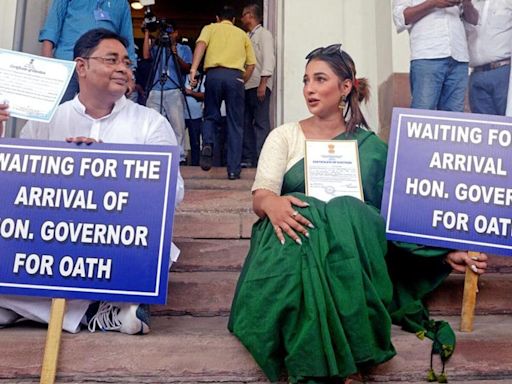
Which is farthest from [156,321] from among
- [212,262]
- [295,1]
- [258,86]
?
[295,1]

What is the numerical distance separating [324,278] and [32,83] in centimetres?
136

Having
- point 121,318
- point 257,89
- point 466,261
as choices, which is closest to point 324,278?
point 466,261

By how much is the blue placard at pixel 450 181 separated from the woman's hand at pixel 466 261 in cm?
4

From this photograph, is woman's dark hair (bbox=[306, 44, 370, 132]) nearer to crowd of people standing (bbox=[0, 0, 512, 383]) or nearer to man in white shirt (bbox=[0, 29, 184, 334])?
crowd of people standing (bbox=[0, 0, 512, 383])

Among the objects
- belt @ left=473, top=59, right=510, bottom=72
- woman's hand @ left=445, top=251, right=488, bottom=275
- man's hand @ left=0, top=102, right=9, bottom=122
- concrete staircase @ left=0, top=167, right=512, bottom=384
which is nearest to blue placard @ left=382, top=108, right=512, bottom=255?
woman's hand @ left=445, top=251, right=488, bottom=275

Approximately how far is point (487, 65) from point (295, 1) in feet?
6.59

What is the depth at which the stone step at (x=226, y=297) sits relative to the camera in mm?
2582

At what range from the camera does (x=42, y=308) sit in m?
2.23

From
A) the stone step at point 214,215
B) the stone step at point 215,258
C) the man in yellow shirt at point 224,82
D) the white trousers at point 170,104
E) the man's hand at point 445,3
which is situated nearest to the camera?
the stone step at point 215,258

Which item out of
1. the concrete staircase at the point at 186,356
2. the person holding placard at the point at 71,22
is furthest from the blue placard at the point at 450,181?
the person holding placard at the point at 71,22

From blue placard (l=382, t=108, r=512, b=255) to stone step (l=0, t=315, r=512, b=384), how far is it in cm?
42

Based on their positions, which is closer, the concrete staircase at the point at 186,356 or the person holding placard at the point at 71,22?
the concrete staircase at the point at 186,356

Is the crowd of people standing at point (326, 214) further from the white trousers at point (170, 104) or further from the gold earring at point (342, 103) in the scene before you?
the white trousers at point (170, 104)

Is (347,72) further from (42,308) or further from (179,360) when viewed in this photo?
(42,308)
